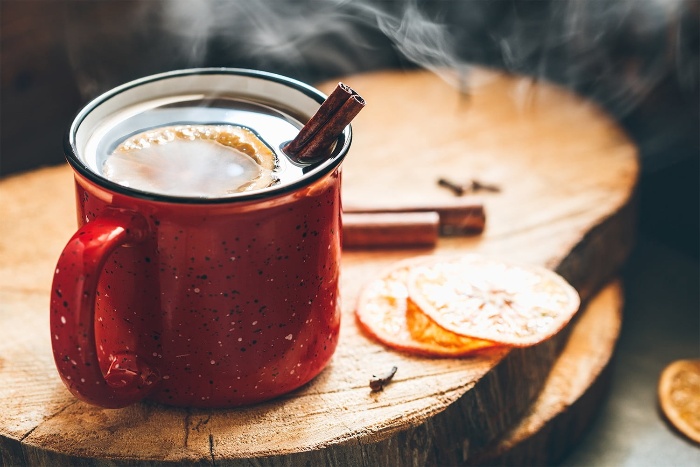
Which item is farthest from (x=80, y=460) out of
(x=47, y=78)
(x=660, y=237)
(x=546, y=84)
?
(x=660, y=237)

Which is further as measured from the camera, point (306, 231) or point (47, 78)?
point (47, 78)

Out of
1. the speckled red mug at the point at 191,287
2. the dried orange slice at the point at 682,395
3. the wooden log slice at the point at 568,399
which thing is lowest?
the dried orange slice at the point at 682,395

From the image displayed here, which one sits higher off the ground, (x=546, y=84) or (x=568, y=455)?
(x=546, y=84)

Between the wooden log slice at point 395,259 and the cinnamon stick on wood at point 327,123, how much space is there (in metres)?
0.30

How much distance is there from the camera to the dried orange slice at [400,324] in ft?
3.38

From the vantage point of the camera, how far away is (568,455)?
1319mm

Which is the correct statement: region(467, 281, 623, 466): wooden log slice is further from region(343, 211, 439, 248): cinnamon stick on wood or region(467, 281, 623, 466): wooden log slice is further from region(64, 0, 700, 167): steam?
region(64, 0, 700, 167): steam

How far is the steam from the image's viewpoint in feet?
5.69

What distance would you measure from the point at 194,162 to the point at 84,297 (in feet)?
0.71

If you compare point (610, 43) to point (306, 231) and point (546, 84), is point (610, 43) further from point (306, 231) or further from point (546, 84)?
point (306, 231)

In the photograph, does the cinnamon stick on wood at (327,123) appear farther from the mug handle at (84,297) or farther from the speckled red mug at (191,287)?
the mug handle at (84,297)

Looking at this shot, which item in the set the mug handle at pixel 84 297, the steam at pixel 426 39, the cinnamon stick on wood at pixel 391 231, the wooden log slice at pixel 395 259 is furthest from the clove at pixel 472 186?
the mug handle at pixel 84 297

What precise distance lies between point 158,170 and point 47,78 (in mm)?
1104

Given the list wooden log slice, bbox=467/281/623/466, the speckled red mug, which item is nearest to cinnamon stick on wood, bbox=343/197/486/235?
wooden log slice, bbox=467/281/623/466
